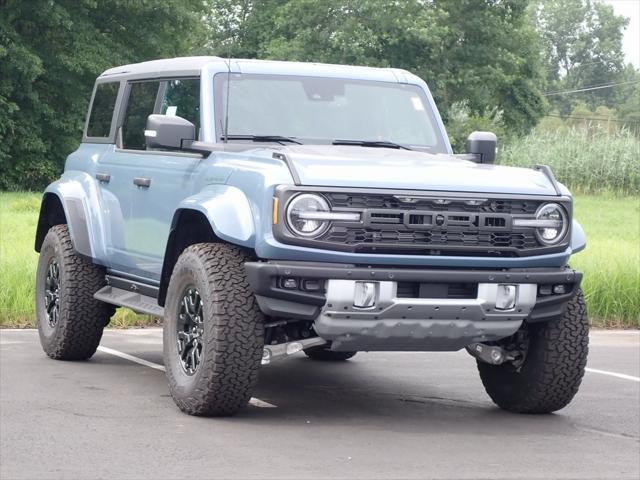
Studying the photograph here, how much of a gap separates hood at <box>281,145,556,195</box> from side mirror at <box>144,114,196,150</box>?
58 centimetres

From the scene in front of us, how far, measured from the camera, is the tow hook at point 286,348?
24.8 ft

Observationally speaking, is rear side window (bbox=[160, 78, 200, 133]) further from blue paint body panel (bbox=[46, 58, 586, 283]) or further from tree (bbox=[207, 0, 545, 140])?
tree (bbox=[207, 0, 545, 140])

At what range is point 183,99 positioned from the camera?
29.8 feet

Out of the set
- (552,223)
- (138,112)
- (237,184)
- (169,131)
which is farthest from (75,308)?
(552,223)

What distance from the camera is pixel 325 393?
8898 millimetres

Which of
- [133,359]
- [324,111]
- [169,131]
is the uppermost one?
[324,111]

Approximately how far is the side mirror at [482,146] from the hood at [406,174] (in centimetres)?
88

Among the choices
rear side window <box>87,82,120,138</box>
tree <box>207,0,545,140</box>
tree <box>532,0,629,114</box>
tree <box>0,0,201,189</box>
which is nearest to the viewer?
rear side window <box>87,82,120,138</box>

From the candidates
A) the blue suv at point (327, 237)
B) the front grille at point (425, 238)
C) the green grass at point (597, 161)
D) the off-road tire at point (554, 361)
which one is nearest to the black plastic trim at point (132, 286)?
the blue suv at point (327, 237)

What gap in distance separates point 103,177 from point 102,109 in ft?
3.12

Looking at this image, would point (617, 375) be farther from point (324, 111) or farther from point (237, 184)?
point (237, 184)

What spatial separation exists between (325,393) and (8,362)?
221 cm

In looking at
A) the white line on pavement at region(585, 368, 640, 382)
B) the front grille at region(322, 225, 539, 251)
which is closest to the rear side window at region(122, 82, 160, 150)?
the front grille at region(322, 225, 539, 251)

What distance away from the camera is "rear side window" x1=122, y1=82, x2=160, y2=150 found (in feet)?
31.3
